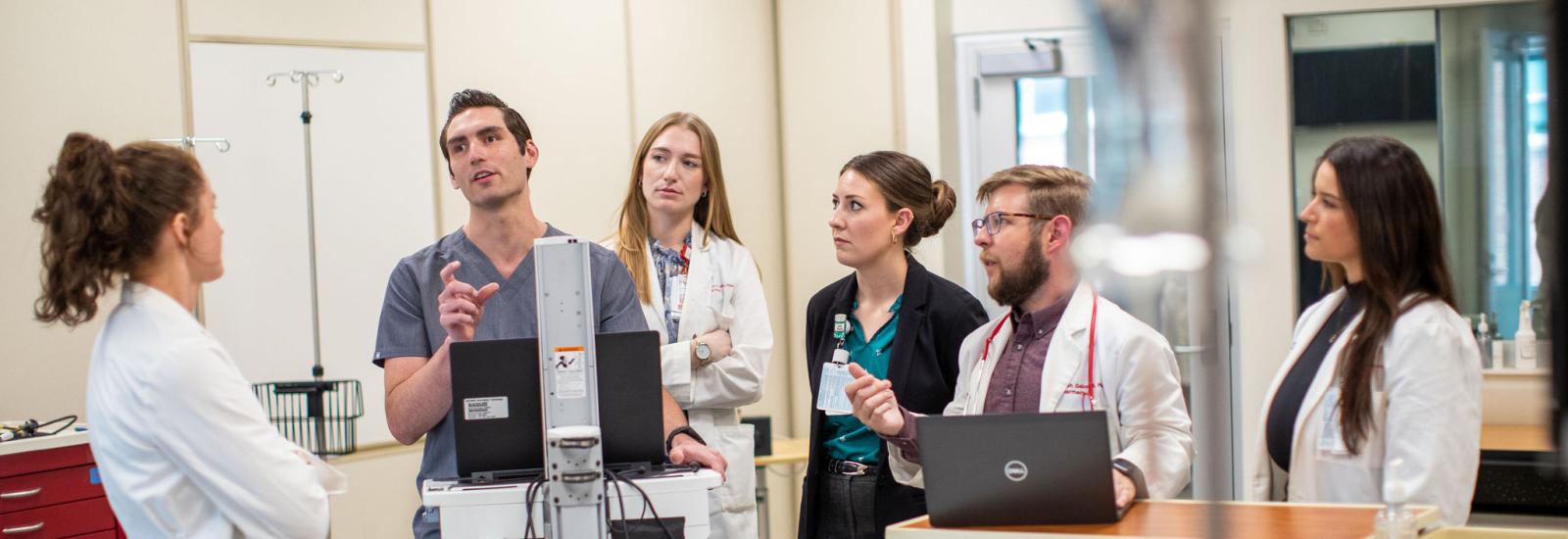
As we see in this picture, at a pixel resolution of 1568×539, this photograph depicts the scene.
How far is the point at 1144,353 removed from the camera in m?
2.22

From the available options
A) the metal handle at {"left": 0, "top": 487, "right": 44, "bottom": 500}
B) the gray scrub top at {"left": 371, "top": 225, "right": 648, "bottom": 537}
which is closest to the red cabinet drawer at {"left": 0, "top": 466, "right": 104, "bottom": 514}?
the metal handle at {"left": 0, "top": 487, "right": 44, "bottom": 500}

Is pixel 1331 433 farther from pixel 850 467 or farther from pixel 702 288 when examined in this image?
pixel 702 288

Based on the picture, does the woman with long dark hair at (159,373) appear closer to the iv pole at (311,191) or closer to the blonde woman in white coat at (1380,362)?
the blonde woman in white coat at (1380,362)

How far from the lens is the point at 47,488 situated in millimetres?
3109

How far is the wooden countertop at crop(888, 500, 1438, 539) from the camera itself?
1.79m

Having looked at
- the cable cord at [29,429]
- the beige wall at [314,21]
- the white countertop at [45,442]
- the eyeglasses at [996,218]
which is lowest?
the white countertop at [45,442]

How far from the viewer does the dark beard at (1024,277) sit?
2398mm

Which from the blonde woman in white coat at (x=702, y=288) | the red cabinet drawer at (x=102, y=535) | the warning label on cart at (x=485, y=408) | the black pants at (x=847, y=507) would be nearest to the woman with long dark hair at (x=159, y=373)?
the warning label on cart at (x=485, y=408)

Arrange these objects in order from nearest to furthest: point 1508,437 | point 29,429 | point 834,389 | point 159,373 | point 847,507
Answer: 1. point 159,373
2. point 834,389
3. point 847,507
4. point 29,429
5. point 1508,437

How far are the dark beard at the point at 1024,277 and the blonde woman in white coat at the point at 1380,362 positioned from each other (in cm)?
46

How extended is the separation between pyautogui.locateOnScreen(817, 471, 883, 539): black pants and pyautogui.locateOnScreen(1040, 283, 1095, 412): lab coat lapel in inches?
18.6

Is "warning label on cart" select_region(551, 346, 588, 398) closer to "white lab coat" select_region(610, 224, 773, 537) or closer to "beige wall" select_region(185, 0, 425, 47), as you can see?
"white lab coat" select_region(610, 224, 773, 537)

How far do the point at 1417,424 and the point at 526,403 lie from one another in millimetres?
1355

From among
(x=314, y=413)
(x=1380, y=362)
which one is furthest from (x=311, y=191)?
(x=1380, y=362)
